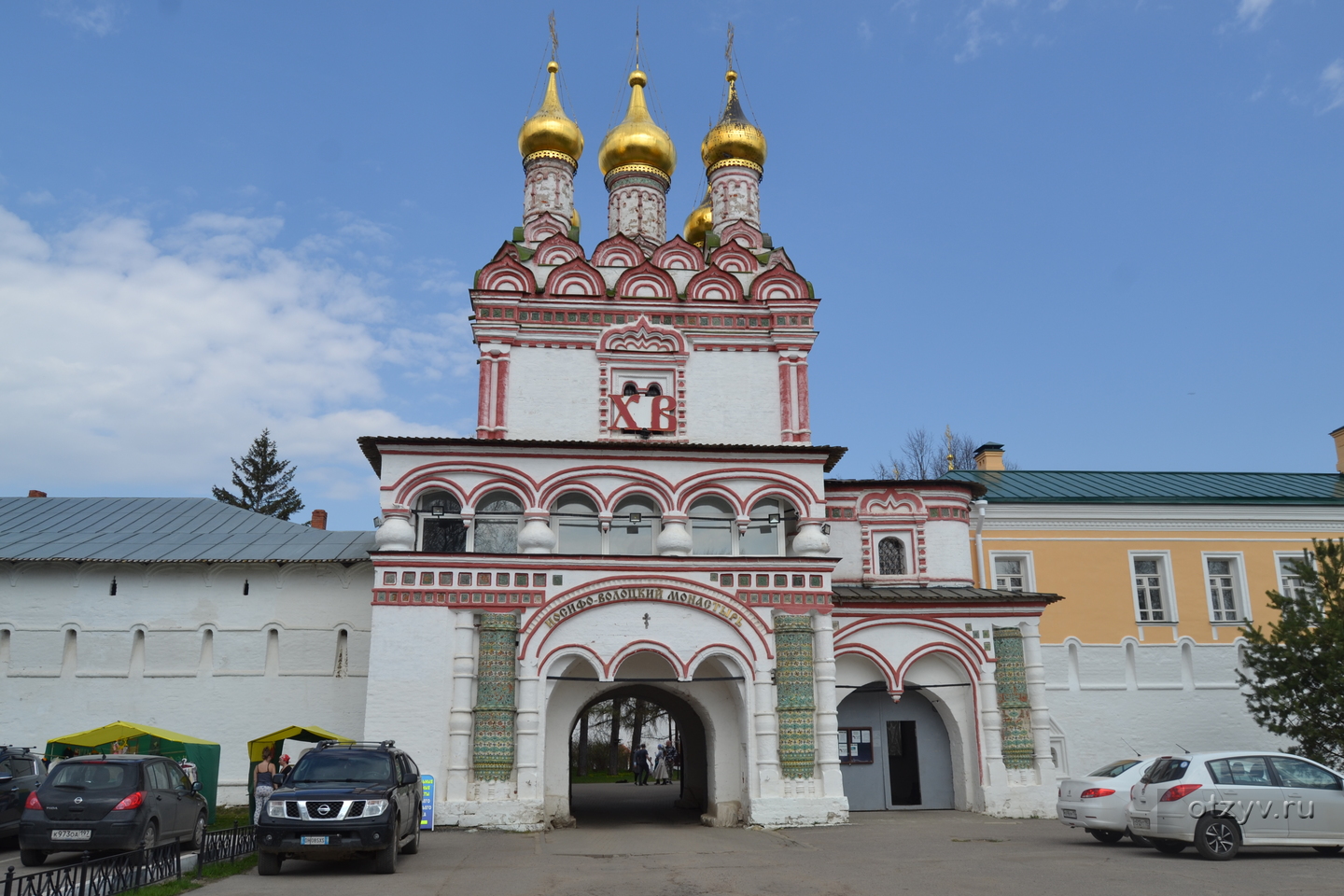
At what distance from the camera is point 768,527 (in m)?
16.5

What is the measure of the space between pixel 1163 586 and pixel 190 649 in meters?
16.9

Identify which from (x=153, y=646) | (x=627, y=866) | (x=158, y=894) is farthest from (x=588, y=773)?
(x=158, y=894)

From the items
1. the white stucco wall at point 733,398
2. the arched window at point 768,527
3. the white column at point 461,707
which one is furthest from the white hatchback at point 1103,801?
the white column at point 461,707

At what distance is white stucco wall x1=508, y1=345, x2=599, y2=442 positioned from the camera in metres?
17.2

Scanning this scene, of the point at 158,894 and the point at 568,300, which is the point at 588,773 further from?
the point at 158,894

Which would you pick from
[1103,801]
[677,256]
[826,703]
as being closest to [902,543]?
[826,703]

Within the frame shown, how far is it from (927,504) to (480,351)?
784 centimetres

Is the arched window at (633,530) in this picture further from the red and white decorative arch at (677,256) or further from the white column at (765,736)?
the red and white decorative arch at (677,256)

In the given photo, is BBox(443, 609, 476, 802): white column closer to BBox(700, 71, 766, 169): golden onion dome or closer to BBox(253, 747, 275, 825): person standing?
BBox(253, 747, 275, 825): person standing

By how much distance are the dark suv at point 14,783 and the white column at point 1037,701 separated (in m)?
13.1

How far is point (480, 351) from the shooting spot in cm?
1750

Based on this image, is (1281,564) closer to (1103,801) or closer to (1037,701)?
(1037,701)

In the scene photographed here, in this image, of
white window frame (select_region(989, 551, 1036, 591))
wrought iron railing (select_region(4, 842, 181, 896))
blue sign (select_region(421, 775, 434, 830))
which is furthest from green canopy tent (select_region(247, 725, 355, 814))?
white window frame (select_region(989, 551, 1036, 591))

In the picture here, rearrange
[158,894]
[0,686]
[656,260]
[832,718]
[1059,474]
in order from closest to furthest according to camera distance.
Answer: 1. [158,894]
2. [832,718]
3. [0,686]
4. [656,260]
5. [1059,474]
